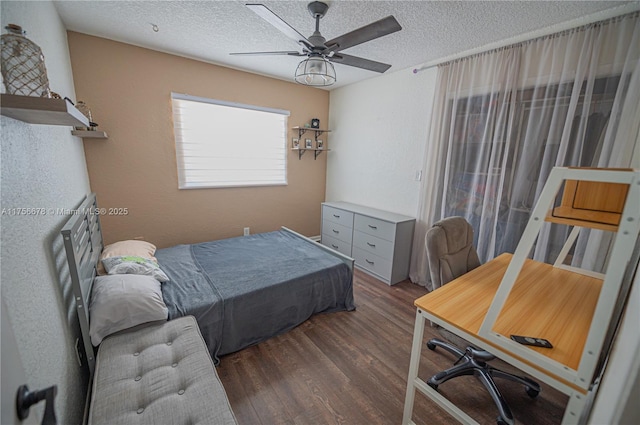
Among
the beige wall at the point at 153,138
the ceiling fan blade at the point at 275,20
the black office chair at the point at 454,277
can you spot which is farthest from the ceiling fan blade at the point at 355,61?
the beige wall at the point at 153,138

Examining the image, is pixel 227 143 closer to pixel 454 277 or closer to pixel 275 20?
pixel 275 20

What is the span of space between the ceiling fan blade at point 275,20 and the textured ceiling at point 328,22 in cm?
42

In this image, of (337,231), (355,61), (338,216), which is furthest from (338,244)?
(355,61)

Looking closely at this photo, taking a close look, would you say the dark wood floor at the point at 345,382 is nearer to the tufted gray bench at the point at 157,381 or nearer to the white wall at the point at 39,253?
the tufted gray bench at the point at 157,381

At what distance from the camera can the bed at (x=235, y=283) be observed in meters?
1.53

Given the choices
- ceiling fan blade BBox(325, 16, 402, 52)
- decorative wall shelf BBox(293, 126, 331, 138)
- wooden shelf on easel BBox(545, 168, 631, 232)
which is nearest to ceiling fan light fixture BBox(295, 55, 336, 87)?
ceiling fan blade BBox(325, 16, 402, 52)

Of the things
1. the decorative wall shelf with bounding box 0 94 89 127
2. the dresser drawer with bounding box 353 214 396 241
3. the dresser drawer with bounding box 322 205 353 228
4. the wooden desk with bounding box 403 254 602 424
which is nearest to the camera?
the decorative wall shelf with bounding box 0 94 89 127

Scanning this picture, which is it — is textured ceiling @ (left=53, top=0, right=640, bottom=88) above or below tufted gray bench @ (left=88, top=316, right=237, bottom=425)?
above

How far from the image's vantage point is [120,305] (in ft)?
4.73

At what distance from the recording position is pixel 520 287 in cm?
143

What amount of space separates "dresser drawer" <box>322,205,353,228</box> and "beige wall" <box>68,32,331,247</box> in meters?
0.85

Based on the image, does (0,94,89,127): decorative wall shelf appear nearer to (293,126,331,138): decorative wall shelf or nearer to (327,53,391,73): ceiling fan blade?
(327,53,391,73): ceiling fan blade

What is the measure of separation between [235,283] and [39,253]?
1168 millimetres

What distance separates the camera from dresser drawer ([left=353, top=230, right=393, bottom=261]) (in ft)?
9.71
